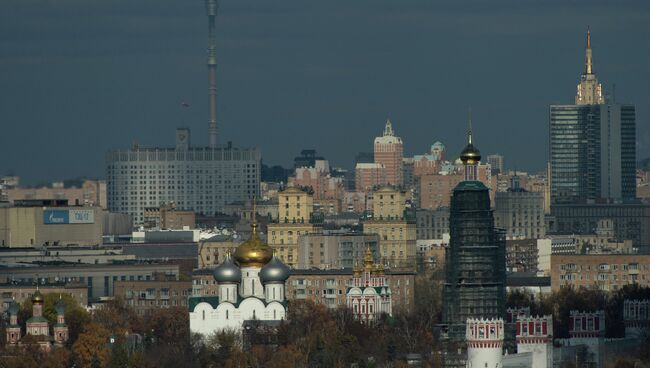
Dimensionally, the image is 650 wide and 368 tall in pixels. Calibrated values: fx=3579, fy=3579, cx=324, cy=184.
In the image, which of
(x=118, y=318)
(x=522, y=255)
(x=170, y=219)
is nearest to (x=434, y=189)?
(x=170, y=219)

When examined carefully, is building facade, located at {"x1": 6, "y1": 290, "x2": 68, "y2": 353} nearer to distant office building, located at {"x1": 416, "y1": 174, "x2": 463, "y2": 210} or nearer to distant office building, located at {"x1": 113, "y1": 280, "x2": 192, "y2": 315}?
distant office building, located at {"x1": 113, "y1": 280, "x2": 192, "y2": 315}

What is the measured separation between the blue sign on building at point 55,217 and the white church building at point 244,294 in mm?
34762

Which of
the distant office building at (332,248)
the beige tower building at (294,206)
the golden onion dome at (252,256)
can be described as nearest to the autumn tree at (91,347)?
the golden onion dome at (252,256)

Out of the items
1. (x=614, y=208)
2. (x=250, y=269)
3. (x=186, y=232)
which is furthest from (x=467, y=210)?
(x=614, y=208)

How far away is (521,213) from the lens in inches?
6644

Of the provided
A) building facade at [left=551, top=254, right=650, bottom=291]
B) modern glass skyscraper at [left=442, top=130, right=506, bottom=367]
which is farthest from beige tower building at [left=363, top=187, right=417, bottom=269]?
modern glass skyscraper at [left=442, top=130, right=506, bottom=367]

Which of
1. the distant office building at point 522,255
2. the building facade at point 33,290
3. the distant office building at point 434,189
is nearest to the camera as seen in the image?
the building facade at point 33,290

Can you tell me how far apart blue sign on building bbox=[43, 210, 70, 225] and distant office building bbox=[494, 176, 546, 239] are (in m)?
34.7

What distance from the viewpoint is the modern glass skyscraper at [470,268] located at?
291ft

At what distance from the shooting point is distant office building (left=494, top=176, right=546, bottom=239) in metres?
166

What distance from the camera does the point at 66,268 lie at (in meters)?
121

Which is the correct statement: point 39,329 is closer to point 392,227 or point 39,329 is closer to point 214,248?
point 392,227

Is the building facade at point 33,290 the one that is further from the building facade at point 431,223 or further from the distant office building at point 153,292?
the building facade at point 431,223

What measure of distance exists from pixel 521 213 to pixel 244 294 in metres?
74.2
